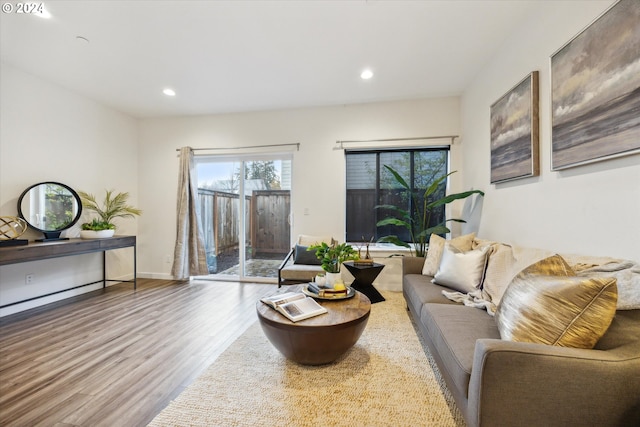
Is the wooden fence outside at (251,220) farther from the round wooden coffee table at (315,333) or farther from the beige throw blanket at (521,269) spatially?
the beige throw blanket at (521,269)

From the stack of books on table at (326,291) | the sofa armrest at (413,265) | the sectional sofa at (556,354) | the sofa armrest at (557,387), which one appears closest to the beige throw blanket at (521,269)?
the sectional sofa at (556,354)

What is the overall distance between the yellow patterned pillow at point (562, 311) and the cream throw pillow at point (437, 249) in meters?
1.34

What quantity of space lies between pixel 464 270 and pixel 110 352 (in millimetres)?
2986

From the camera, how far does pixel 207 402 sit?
152cm

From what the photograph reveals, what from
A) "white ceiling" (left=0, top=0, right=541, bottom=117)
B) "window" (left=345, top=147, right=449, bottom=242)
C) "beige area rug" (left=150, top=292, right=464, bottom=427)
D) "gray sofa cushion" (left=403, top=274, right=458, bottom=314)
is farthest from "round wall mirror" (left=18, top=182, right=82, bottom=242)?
"gray sofa cushion" (left=403, top=274, right=458, bottom=314)

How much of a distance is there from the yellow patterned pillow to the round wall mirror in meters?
4.68

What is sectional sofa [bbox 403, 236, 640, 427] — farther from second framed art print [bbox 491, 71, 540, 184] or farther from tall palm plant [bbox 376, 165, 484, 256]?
tall palm plant [bbox 376, 165, 484, 256]

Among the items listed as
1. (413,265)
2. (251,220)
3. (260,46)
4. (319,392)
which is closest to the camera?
(319,392)

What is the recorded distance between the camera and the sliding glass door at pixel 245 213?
14.2 feet

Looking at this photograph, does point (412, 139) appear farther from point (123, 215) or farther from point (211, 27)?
point (123, 215)

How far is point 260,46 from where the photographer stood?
2.62 metres

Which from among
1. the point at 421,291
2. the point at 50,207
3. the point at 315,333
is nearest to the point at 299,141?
the point at 421,291

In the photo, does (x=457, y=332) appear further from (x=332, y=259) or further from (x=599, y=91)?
(x=599, y=91)

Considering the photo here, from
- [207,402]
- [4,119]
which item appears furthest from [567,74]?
[4,119]
